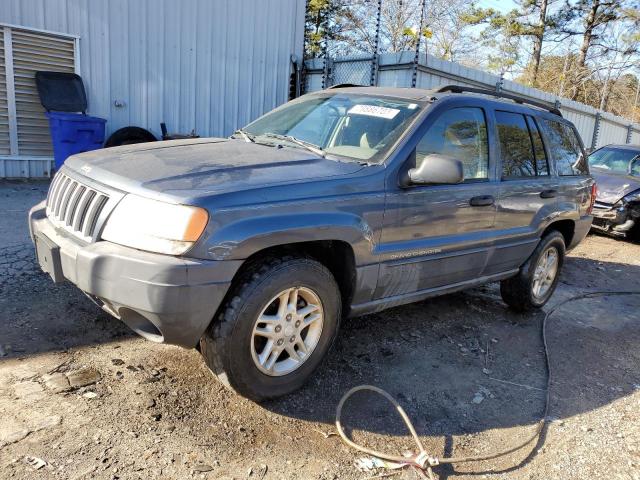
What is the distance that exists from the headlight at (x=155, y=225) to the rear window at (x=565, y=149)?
11.9 feet

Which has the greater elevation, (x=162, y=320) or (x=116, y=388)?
(x=162, y=320)

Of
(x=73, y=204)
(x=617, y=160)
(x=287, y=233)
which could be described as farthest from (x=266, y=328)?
(x=617, y=160)

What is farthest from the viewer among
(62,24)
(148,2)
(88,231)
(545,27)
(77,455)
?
(545,27)

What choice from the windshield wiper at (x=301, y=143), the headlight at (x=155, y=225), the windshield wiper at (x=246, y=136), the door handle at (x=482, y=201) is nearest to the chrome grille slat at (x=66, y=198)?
the headlight at (x=155, y=225)

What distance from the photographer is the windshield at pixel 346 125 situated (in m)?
3.43

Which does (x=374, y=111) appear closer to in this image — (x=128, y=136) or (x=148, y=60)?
(x=128, y=136)

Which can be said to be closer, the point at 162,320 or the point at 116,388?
the point at 162,320

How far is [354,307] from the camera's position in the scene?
3.29 meters

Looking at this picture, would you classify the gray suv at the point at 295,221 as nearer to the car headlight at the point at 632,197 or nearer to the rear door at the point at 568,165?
the rear door at the point at 568,165

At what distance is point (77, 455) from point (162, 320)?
0.73m

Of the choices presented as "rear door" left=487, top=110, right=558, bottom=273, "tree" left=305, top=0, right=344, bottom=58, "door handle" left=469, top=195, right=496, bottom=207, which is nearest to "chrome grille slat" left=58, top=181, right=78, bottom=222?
"door handle" left=469, top=195, right=496, bottom=207

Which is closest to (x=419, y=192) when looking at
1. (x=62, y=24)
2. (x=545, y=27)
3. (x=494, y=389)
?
(x=494, y=389)

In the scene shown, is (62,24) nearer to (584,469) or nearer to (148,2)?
(148,2)

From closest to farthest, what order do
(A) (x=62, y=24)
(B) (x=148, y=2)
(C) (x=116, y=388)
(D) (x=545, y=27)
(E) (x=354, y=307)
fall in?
(C) (x=116, y=388) → (E) (x=354, y=307) → (A) (x=62, y=24) → (B) (x=148, y=2) → (D) (x=545, y=27)
